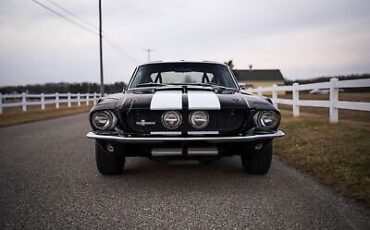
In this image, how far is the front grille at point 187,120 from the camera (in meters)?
3.17

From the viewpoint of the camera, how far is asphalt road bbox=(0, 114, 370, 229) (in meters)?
A: 2.38

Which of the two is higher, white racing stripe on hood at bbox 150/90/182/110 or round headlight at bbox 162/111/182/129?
white racing stripe on hood at bbox 150/90/182/110

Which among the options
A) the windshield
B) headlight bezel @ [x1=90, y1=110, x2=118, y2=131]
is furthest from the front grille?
the windshield

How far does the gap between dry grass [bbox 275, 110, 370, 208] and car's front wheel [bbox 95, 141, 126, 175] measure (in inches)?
87.6

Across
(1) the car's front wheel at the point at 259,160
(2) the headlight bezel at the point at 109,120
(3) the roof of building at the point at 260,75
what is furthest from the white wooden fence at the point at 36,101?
(3) the roof of building at the point at 260,75

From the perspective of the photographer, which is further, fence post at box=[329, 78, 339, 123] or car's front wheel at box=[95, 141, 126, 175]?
fence post at box=[329, 78, 339, 123]

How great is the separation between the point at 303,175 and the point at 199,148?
145 centimetres

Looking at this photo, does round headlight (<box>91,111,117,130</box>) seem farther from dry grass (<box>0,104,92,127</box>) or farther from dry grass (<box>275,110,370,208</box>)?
dry grass (<box>0,104,92,127</box>)

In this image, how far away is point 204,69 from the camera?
4.83 meters

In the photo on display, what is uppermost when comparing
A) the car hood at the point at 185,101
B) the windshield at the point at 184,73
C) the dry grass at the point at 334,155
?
the windshield at the point at 184,73

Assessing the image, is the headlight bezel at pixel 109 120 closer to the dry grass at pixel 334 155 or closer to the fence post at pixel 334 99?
the dry grass at pixel 334 155

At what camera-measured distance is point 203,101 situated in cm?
327

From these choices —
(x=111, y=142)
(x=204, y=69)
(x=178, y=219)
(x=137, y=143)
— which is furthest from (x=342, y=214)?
(x=204, y=69)

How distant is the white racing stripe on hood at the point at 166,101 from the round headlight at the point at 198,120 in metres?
0.15
